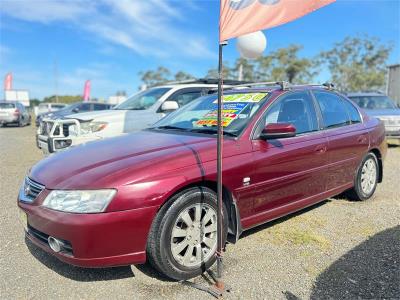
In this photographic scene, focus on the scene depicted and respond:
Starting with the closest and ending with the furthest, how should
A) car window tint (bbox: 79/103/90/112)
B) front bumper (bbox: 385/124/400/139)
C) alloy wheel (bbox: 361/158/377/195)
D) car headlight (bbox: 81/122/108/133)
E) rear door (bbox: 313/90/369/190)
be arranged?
rear door (bbox: 313/90/369/190) < alloy wheel (bbox: 361/158/377/195) < car headlight (bbox: 81/122/108/133) < front bumper (bbox: 385/124/400/139) < car window tint (bbox: 79/103/90/112)

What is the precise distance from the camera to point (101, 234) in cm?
250

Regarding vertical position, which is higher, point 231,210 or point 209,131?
point 209,131

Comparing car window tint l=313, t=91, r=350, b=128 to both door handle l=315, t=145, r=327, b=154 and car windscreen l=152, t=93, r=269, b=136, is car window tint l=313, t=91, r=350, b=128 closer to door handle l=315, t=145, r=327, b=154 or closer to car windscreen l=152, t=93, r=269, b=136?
door handle l=315, t=145, r=327, b=154

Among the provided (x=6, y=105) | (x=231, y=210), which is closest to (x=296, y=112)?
(x=231, y=210)

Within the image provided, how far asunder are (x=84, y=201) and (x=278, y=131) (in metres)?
1.76

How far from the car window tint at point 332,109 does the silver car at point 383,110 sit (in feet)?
19.2

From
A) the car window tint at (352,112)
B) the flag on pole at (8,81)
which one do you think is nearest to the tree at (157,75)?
the flag on pole at (8,81)

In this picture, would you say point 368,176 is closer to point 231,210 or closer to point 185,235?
point 231,210

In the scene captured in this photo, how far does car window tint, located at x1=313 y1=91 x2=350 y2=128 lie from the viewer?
170 inches

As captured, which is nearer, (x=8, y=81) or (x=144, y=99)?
(x=144, y=99)

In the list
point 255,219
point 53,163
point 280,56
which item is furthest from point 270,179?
point 280,56

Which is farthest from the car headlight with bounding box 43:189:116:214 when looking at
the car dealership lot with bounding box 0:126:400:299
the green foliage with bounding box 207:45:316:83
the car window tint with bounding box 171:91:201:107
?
the green foliage with bounding box 207:45:316:83

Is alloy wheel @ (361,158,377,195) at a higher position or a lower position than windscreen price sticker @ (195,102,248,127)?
lower

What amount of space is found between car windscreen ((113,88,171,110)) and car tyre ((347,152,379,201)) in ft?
13.5
